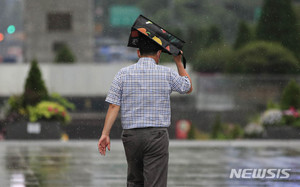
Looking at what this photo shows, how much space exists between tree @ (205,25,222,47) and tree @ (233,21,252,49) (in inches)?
22.8

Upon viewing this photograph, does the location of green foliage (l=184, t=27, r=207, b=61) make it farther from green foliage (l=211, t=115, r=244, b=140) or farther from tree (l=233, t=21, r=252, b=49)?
green foliage (l=211, t=115, r=244, b=140)

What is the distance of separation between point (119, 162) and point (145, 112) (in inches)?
295

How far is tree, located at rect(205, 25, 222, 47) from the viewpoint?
844 inches

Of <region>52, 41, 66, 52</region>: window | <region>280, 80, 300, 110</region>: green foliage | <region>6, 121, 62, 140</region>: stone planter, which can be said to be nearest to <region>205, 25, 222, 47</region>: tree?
Answer: <region>280, 80, 300, 110</region>: green foliage

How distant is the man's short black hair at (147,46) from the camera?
236 inches

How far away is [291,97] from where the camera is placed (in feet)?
64.3

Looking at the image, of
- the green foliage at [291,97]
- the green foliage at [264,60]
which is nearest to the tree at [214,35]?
the green foliage at [264,60]

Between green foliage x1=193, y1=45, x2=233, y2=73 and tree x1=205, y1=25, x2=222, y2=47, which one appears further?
green foliage x1=193, y1=45, x2=233, y2=73

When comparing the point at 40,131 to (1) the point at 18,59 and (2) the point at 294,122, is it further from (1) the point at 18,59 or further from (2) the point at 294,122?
(2) the point at 294,122

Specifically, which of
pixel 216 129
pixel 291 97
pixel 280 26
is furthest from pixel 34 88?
pixel 280 26

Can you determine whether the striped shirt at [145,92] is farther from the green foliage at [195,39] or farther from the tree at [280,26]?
the green foliage at [195,39]

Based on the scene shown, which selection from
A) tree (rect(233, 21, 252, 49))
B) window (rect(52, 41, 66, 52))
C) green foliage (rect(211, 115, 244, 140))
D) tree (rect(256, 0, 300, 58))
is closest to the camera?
tree (rect(256, 0, 300, 58))

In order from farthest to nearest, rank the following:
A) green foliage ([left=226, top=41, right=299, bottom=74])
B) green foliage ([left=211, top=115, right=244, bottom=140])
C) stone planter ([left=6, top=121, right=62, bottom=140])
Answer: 1. green foliage ([left=226, top=41, right=299, bottom=74])
2. green foliage ([left=211, top=115, right=244, bottom=140])
3. stone planter ([left=6, top=121, right=62, bottom=140])

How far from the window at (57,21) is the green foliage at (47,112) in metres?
3.47
